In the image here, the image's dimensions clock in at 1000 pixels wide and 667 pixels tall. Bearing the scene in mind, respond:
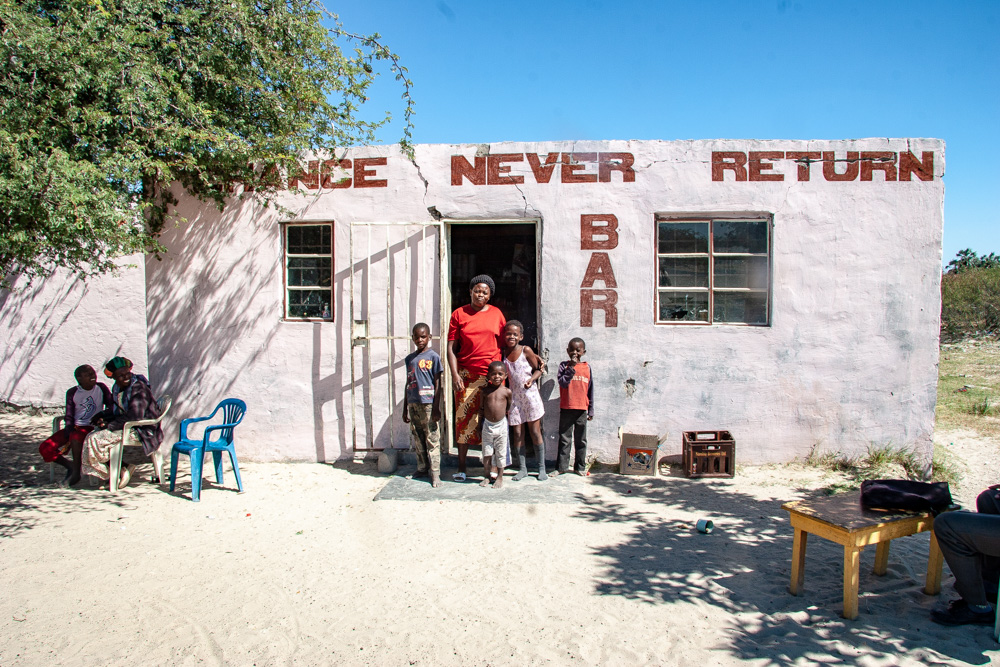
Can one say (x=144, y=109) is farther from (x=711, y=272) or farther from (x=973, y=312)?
(x=973, y=312)

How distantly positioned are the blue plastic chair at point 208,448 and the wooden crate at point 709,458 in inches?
166

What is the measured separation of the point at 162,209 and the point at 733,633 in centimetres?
659

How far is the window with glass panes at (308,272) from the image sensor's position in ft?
22.7

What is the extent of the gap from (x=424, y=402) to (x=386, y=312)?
122 centimetres

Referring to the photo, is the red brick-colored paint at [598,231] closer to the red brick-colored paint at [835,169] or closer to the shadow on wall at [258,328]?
the shadow on wall at [258,328]

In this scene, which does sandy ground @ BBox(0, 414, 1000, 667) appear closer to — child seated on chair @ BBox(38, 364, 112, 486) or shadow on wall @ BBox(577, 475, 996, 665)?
shadow on wall @ BBox(577, 475, 996, 665)

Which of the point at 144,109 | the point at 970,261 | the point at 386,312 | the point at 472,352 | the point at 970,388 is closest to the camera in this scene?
the point at 144,109

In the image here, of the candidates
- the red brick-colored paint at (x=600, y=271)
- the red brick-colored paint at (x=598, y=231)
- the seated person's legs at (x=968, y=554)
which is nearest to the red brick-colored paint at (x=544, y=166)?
the red brick-colored paint at (x=598, y=231)

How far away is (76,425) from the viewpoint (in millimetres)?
5988

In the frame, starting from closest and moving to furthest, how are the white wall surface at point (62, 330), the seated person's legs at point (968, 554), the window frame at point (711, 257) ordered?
the seated person's legs at point (968, 554) → the window frame at point (711, 257) → the white wall surface at point (62, 330)

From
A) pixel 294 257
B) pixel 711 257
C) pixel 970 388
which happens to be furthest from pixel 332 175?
pixel 970 388

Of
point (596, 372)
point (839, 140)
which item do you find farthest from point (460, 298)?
point (839, 140)

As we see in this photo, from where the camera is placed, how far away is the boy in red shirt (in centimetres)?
622

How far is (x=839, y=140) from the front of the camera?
251 inches
